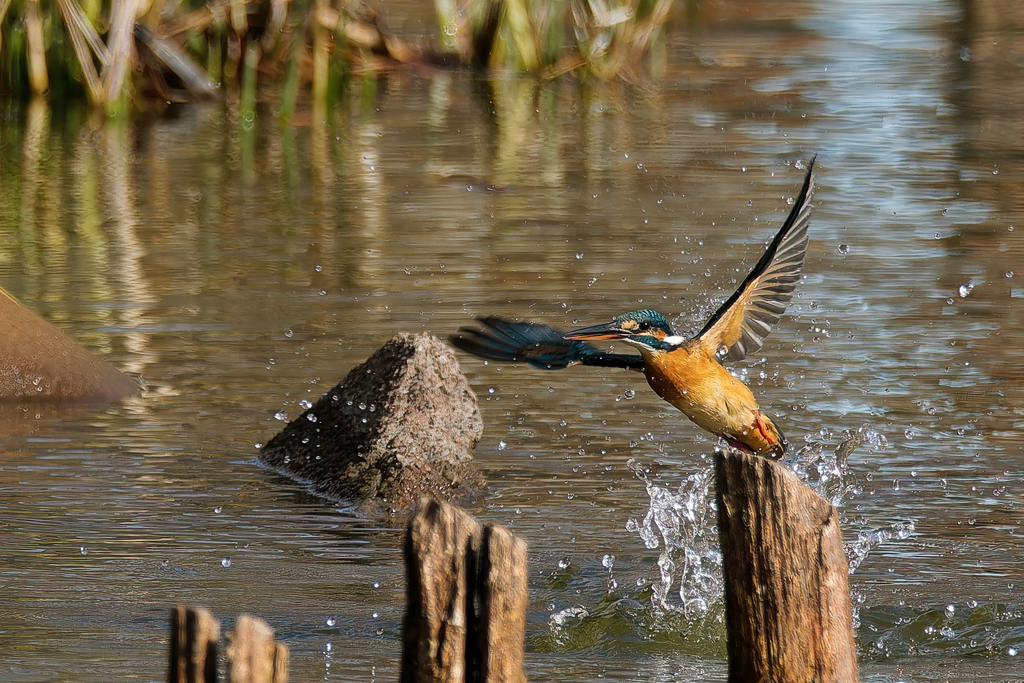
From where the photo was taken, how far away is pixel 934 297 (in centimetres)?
950

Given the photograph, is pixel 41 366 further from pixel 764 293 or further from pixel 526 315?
pixel 764 293

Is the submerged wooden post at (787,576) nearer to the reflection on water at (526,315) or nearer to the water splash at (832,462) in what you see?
the reflection on water at (526,315)

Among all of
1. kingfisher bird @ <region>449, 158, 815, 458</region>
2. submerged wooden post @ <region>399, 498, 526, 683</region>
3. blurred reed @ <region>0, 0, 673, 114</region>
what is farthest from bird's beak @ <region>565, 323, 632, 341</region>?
blurred reed @ <region>0, 0, 673, 114</region>

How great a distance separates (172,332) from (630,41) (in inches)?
401

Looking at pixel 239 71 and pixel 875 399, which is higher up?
pixel 239 71

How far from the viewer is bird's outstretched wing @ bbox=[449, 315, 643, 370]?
505 cm

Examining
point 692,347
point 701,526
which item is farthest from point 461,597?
point 701,526

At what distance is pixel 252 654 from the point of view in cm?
326

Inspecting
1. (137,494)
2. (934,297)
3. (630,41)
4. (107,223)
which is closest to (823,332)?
(934,297)

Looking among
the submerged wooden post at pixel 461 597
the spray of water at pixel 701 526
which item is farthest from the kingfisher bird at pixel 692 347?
the submerged wooden post at pixel 461 597

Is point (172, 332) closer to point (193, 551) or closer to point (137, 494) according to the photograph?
point (137, 494)

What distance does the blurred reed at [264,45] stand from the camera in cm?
1512

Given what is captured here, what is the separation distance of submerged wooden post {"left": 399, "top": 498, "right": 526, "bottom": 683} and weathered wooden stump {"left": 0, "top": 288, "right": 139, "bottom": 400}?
4683mm

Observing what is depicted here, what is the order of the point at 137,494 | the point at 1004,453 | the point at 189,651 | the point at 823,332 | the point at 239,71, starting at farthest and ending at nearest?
the point at 239,71 → the point at 823,332 → the point at 1004,453 → the point at 137,494 → the point at 189,651
